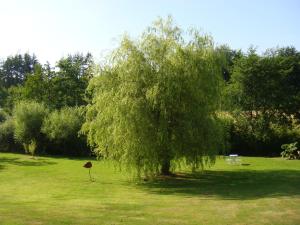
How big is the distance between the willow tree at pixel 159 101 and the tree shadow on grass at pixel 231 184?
43.0 inches

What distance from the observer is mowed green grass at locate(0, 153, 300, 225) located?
1141 cm

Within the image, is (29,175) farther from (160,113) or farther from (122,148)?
(160,113)

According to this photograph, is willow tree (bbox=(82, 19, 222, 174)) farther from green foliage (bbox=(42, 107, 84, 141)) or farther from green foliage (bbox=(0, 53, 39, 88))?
green foliage (bbox=(0, 53, 39, 88))

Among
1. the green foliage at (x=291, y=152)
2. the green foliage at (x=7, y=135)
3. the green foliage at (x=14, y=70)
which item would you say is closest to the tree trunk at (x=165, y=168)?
the green foliage at (x=291, y=152)

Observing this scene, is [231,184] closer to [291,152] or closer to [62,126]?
[291,152]

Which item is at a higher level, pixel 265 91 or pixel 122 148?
pixel 265 91

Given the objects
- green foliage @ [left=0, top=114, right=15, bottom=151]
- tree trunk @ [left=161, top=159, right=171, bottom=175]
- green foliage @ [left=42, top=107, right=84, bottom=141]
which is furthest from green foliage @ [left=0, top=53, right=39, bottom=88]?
tree trunk @ [left=161, top=159, right=171, bottom=175]

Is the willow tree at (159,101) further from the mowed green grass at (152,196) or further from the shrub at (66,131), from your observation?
the shrub at (66,131)

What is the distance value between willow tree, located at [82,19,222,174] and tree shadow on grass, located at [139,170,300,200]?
1.09m

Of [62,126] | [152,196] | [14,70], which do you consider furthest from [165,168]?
[14,70]

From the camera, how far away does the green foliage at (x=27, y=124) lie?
1585 inches

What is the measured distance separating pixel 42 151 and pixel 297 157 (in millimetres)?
22637

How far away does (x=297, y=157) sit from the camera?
32.5m

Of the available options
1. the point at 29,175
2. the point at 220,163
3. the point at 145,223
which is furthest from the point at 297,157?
the point at 145,223
